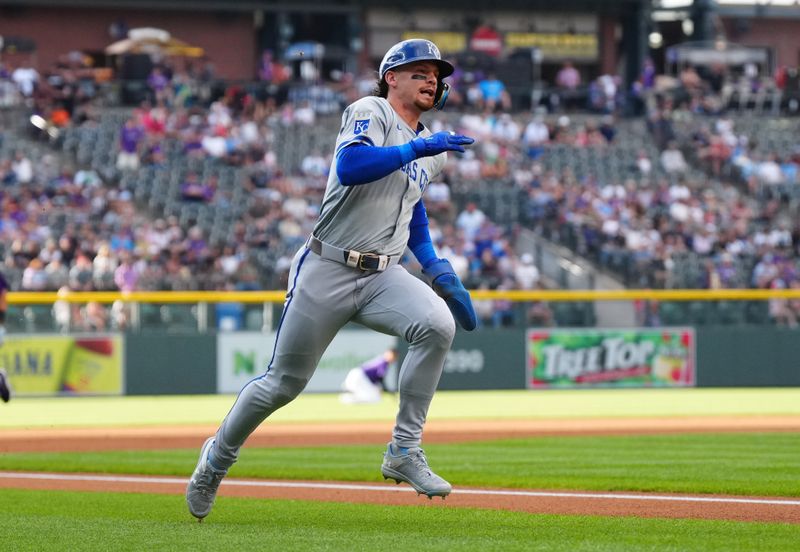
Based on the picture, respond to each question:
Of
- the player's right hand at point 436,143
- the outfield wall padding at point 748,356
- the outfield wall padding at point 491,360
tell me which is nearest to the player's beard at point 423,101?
the player's right hand at point 436,143

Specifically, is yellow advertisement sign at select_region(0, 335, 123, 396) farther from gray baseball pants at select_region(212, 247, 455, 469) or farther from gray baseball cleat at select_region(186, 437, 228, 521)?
gray baseball pants at select_region(212, 247, 455, 469)

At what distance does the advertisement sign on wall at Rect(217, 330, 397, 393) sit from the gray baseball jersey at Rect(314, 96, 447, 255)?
1430 centimetres

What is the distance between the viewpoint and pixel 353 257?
6.11 metres

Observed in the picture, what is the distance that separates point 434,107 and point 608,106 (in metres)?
26.3

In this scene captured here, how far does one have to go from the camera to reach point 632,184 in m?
26.6

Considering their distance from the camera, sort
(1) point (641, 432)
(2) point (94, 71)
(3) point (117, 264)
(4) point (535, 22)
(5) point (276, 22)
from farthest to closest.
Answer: (4) point (535, 22), (5) point (276, 22), (2) point (94, 71), (3) point (117, 264), (1) point (641, 432)

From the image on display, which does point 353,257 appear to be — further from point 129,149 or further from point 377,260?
point 129,149

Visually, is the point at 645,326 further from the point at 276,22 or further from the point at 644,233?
the point at 276,22

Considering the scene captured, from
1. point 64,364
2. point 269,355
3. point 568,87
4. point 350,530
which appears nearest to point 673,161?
point 568,87

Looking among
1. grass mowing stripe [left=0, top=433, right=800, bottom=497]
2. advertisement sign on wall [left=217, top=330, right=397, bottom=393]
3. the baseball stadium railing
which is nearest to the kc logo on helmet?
grass mowing stripe [left=0, top=433, right=800, bottom=497]

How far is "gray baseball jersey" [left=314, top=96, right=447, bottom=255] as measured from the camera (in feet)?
20.1

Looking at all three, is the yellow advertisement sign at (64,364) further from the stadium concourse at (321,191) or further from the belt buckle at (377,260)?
the belt buckle at (377,260)

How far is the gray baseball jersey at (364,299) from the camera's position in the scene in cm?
610

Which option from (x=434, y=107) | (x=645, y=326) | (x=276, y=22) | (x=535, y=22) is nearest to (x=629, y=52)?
(x=535, y=22)
